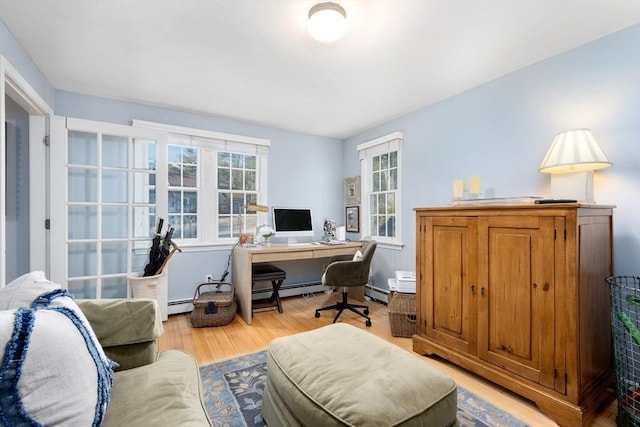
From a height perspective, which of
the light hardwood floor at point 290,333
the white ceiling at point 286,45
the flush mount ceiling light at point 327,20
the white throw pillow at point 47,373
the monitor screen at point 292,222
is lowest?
the light hardwood floor at point 290,333

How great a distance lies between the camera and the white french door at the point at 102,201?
253cm

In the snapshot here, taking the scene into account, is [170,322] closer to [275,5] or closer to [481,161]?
[275,5]

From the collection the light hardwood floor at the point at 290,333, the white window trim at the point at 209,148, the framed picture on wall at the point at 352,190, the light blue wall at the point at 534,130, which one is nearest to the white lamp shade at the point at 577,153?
the light blue wall at the point at 534,130

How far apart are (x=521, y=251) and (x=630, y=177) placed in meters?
0.86

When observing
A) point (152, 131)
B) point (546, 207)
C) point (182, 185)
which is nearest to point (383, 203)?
point (546, 207)

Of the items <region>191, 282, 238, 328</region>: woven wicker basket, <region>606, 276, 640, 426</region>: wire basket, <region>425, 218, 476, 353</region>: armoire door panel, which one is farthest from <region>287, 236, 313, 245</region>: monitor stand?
<region>606, 276, 640, 426</region>: wire basket

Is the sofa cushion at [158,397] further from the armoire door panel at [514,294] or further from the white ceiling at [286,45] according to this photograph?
the white ceiling at [286,45]

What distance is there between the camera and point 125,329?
1.34 metres

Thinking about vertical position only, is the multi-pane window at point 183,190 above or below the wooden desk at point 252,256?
above

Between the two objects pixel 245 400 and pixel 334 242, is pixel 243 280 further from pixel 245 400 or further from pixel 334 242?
pixel 245 400

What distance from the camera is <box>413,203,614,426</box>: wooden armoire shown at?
154 cm

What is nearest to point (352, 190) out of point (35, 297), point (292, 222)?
point (292, 222)

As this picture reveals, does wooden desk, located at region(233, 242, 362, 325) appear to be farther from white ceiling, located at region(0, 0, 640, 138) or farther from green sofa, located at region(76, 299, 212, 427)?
white ceiling, located at region(0, 0, 640, 138)

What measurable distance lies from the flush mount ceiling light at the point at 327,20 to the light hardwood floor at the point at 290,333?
2393 mm
